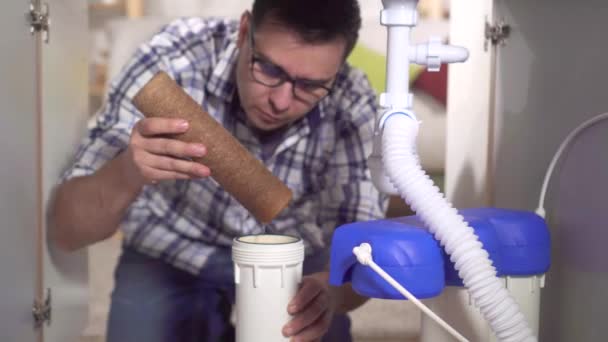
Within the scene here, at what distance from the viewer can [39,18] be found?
101 cm

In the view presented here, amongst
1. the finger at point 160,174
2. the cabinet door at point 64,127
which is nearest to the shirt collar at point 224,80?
the cabinet door at point 64,127

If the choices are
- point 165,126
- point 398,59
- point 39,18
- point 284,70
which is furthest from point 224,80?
point 398,59

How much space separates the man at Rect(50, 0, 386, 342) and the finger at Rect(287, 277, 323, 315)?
18 centimetres

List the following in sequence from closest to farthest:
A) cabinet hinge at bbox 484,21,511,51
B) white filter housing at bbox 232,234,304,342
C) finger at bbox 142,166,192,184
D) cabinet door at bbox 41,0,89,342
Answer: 1. white filter housing at bbox 232,234,304,342
2. finger at bbox 142,166,192,184
3. cabinet hinge at bbox 484,21,511,51
4. cabinet door at bbox 41,0,89,342

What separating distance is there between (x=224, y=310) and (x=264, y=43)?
1.68 ft

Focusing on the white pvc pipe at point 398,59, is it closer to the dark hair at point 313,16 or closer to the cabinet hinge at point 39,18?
the dark hair at point 313,16

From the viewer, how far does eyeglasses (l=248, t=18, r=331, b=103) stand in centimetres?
101

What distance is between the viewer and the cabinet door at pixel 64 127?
1.07 meters

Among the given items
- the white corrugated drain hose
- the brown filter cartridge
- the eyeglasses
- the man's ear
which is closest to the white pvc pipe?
the white corrugated drain hose

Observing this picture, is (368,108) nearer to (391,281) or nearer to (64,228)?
(64,228)

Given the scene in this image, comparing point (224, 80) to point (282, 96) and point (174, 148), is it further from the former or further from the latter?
point (174, 148)

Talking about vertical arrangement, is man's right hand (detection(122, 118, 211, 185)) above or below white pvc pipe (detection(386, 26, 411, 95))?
below

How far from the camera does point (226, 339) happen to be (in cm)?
129

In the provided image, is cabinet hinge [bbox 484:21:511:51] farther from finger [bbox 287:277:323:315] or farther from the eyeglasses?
finger [bbox 287:277:323:315]
